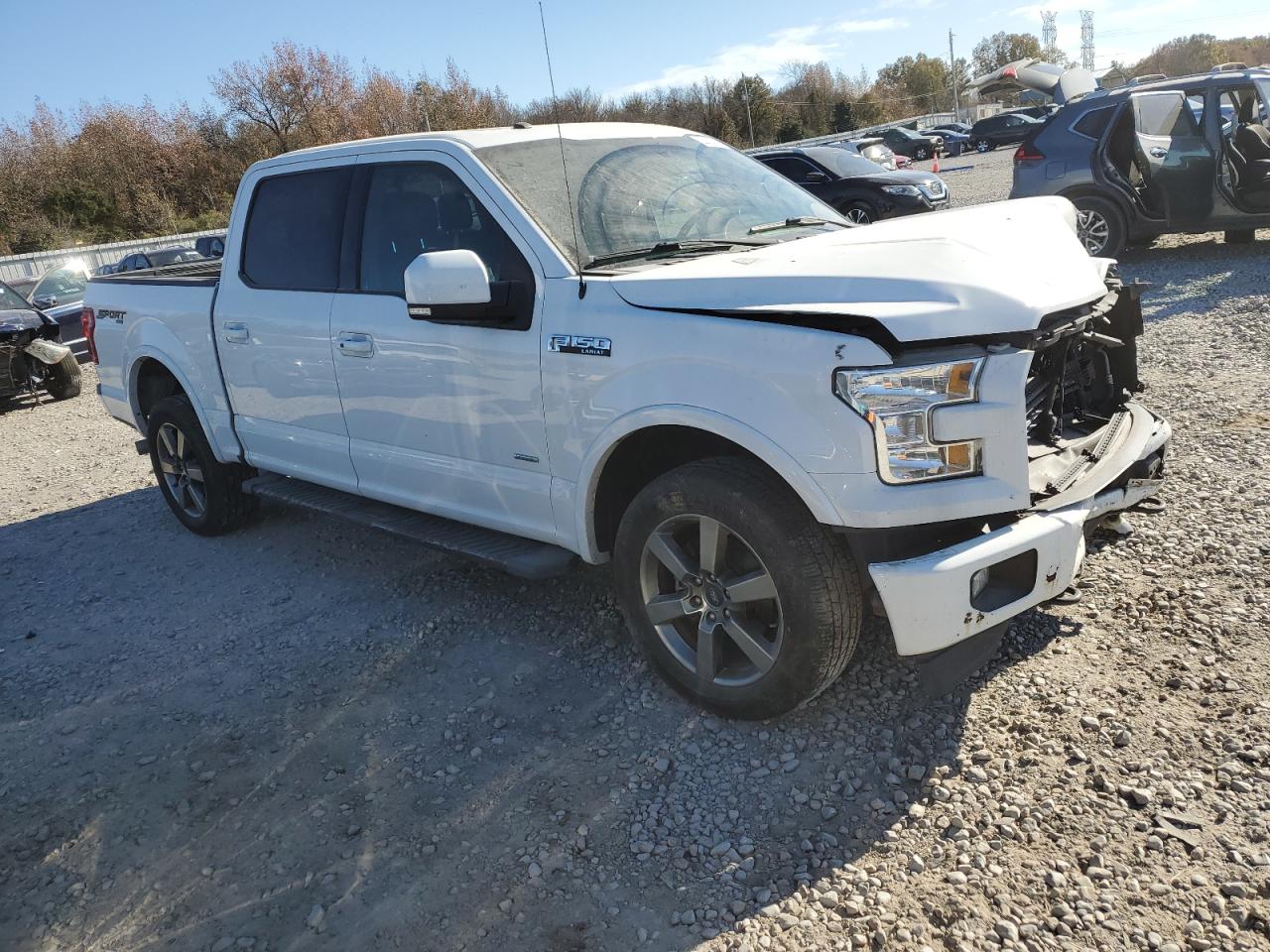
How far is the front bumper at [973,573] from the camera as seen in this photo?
8.98 ft

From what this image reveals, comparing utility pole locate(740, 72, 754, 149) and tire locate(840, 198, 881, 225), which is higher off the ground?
utility pole locate(740, 72, 754, 149)

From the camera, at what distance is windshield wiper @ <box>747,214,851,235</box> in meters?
4.02

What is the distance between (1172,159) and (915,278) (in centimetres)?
922

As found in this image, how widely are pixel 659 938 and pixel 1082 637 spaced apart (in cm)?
204

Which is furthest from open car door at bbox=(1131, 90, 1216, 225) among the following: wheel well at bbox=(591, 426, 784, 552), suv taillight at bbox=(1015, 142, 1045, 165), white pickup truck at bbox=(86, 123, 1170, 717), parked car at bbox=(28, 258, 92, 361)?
parked car at bbox=(28, 258, 92, 361)

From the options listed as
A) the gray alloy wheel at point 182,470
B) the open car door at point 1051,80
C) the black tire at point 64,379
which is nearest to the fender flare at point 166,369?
the gray alloy wheel at point 182,470

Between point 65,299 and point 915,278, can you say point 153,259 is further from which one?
point 915,278

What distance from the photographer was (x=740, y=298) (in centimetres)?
299

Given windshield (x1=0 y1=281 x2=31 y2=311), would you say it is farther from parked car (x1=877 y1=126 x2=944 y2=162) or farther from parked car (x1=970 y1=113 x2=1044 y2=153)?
parked car (x1=970 y1=113 x2=1044 y2=153)

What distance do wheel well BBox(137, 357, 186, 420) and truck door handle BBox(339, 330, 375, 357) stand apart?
2183 millimetres

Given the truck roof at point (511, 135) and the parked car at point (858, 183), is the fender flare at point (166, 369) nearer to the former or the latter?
the truck roof at point (511, 135)

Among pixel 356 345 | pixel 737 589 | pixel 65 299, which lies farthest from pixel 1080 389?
pixel 65 299

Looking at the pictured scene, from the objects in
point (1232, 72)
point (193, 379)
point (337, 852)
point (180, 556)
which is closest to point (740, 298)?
point (337, 852)

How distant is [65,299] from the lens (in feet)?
49.0
